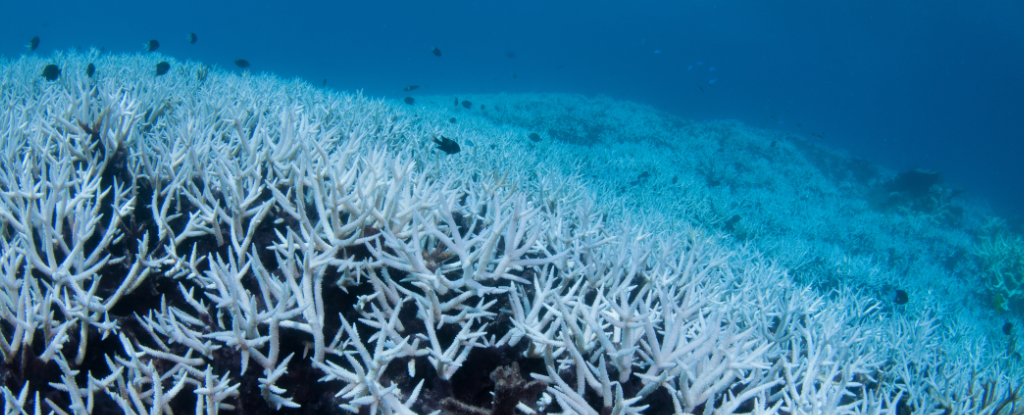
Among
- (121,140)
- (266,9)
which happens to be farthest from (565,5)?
(121,140)

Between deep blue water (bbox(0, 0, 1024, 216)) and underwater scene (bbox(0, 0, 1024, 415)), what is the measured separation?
5608cm

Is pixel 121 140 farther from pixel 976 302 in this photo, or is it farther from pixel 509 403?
pixel 976 302

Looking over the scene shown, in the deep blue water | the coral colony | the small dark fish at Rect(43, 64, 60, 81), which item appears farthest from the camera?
the deep blue water

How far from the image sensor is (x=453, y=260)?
2.35 metres

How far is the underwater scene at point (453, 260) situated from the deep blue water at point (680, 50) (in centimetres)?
5608

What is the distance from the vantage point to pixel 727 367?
152 centimetres

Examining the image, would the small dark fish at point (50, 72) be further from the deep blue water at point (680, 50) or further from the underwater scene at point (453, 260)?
the deep blue water at point (680, 50)

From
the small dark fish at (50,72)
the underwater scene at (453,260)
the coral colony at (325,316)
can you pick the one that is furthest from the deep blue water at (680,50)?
the coral colony at (325,316)

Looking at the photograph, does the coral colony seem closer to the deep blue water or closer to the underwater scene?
the underwater scene

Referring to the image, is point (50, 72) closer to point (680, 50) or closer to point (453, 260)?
point (453, 260)

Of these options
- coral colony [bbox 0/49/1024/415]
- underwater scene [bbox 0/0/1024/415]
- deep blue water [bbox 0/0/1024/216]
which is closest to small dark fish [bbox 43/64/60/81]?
underwater scene [bbox 0/0/1024/415]

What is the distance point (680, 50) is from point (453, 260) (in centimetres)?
15775

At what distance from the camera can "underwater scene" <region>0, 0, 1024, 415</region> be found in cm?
158

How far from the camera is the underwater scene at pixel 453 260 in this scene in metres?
1.58
